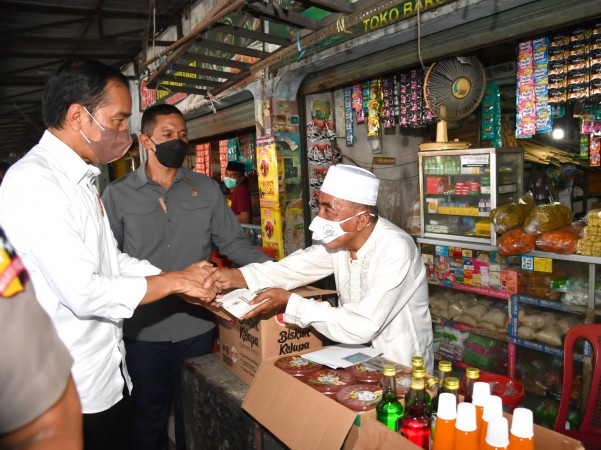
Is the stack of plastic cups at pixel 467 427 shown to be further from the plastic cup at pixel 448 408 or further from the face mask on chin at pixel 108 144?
the face mask on chin at pixel 108 144

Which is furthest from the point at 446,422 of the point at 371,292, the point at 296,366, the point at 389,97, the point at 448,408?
the point at 389,97

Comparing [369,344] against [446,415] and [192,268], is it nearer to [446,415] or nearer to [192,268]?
[192,268]

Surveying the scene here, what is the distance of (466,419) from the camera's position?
1.10m

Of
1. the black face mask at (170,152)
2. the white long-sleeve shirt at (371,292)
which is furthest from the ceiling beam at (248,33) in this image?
the white long-sleeve shirt at (371,292)

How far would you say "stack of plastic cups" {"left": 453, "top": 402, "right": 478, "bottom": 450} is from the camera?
1.10 meters

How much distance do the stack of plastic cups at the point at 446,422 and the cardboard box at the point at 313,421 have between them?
0.27 feet

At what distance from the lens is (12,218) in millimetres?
1585

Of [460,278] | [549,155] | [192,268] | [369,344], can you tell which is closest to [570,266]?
[460,278]

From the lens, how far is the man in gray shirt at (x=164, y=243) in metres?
2.73

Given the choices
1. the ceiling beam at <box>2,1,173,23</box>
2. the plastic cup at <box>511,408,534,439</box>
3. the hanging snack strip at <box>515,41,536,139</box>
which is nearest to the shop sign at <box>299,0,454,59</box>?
the hanging snack strip at <box>515,41,536,139</box>

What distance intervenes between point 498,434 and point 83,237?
153 cm

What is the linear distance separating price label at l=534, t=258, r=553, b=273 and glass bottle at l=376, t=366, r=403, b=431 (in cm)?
234

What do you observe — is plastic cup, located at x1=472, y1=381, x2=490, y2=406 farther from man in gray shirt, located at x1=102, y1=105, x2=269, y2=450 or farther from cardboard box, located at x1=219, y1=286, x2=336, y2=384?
man in gray shirt, located at x1=102, y1=105, x2=269, y2=450

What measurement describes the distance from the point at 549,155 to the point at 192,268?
17.9 feet
